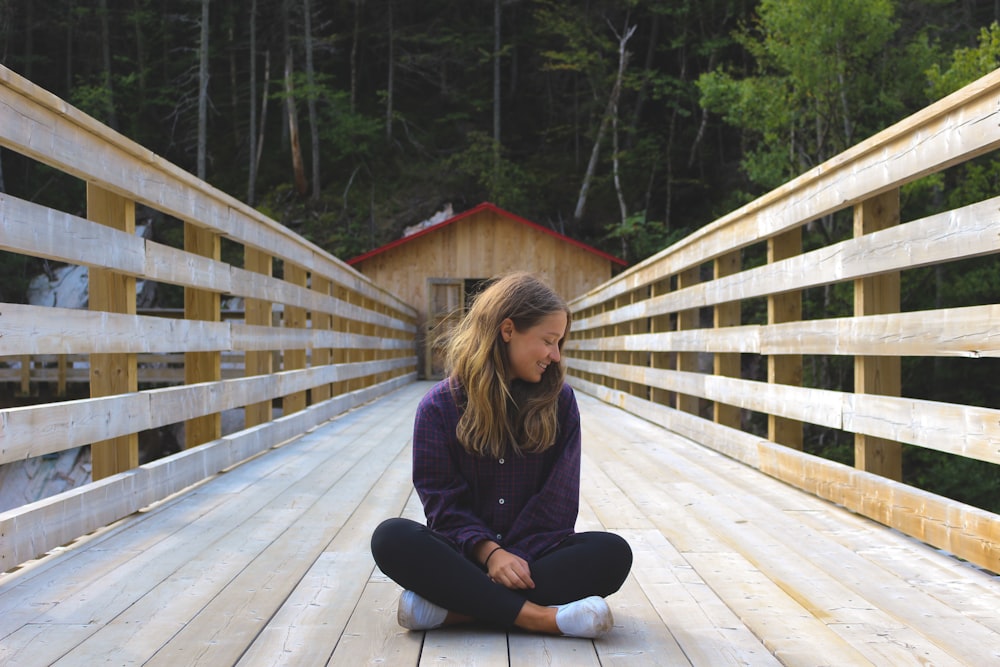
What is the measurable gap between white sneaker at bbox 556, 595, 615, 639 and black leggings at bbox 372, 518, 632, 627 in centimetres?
7

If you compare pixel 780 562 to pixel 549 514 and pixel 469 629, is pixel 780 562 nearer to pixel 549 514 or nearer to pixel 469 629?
pixel 549 514

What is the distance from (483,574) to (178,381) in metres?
13.6

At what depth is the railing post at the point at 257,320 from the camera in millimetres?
5000

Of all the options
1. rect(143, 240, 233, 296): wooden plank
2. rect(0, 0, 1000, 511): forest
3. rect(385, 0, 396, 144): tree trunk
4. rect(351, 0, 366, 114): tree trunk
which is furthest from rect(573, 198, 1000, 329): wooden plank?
rect(351, 0, 366, 114): tree trunk

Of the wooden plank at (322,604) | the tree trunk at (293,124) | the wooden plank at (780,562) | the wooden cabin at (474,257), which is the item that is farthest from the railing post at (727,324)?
the tree trunk at (293,124)

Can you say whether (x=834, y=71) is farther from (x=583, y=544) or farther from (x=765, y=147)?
(x=583, y=544)


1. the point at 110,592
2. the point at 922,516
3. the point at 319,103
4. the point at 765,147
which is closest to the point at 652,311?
the point at 922,516

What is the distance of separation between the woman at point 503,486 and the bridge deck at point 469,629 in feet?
0.34

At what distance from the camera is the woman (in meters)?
2.01

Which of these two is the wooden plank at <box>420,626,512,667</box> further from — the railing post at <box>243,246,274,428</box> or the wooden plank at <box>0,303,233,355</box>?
the railing post at <box>243,246,274,428</box>

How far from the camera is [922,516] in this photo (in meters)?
2.71

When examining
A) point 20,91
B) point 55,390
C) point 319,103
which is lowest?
point 55,390

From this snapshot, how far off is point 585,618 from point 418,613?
14.7 inches

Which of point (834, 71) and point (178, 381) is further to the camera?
point (834, 71)
